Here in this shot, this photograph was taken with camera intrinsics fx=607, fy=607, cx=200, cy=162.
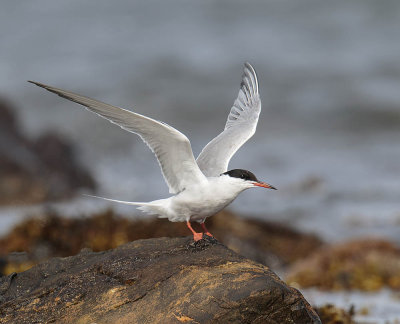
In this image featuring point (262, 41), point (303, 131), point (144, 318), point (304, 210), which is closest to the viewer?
point (144, 318)

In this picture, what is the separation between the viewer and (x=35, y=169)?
37.8 feet

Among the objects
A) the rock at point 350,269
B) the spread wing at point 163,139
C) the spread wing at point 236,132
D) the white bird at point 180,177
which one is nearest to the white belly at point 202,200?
the white bird at point 180,177

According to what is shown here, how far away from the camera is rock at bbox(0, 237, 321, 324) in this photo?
3672mm

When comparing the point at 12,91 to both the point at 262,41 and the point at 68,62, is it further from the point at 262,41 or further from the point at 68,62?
the point at 262,41

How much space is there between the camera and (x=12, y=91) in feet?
67.2

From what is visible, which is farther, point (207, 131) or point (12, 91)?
point (12, 91)

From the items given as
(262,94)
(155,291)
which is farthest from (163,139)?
(262,94)

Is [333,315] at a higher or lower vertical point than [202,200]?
lower

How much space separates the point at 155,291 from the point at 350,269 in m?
5.28

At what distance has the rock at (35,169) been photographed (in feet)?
36.3

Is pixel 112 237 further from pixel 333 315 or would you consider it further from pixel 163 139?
pixel 163 139

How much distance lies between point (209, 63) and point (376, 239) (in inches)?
515

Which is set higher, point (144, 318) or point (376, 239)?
point (144, 318)

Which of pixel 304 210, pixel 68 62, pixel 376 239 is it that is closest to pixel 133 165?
pixel 304 210
